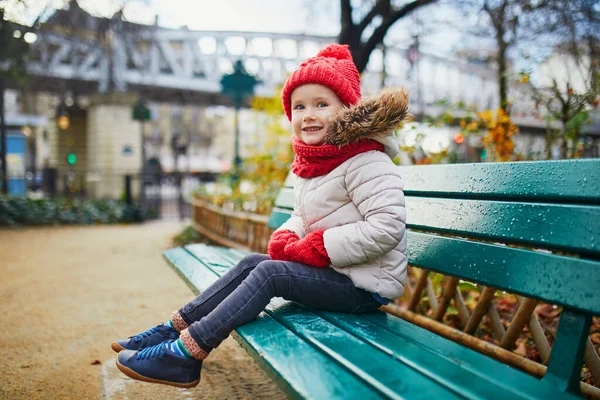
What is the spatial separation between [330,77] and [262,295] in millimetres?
906

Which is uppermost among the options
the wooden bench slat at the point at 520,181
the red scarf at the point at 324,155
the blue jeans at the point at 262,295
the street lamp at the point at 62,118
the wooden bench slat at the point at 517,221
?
the street lamp at the point at 62,118

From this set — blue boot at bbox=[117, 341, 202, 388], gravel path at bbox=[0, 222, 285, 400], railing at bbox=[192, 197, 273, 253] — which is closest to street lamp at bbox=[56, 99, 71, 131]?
railing at bbox=[192, 197, 273, 253]

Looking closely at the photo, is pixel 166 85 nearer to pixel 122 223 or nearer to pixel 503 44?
pixel 122 223

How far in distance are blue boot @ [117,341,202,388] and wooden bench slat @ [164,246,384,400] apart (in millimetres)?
202

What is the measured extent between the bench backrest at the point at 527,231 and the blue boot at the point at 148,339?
3.58ft

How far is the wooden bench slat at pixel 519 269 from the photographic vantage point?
139 cm

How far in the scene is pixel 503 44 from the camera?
8750 millimetres

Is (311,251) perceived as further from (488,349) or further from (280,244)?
(488,349)

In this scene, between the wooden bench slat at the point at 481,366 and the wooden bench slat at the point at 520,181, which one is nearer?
the wooden bench slat at the point at 481,366

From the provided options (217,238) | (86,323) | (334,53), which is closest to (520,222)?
(334,53)

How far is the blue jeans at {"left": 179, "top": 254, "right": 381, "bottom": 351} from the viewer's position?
177cm

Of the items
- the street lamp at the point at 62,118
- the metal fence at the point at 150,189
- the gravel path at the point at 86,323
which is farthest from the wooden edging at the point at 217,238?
the street lamp at the point at 62,118

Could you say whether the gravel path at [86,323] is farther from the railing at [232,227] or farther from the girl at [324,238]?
the railing at [232,227]

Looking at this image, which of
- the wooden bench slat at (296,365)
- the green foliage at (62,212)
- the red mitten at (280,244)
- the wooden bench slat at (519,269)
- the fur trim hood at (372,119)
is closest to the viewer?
the wooden bench slat at (296,365)
